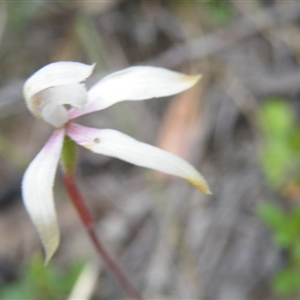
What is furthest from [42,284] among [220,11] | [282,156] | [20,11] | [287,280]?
[220,11]

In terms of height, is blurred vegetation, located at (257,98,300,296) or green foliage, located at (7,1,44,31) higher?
green foliage, located at (7,1,44,31)

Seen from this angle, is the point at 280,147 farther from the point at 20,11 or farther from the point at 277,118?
the point at 20,11

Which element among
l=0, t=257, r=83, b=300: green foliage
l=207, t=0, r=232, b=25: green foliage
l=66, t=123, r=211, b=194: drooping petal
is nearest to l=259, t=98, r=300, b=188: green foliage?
l=207, t=0, r=232, b=25: green foliage

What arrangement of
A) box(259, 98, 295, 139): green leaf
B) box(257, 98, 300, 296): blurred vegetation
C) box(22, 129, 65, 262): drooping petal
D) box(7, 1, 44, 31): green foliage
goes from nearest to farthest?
box(22, 129, 65, 262): drooping petal → box(257, 98, 300, 296): blurred vegetation → box(259, 98, 295, 139): green leaf → box(7, 1, 44, 31): green foliage

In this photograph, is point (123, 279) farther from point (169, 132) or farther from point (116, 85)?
point (169, 132)

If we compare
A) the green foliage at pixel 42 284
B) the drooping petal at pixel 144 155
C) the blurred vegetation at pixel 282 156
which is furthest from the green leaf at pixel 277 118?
the drooping petal at pixel 144 155

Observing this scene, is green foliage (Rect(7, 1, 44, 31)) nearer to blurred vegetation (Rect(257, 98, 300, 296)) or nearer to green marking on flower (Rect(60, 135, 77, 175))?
blurred vegetation (Rect(257, 98, 300, 296))
